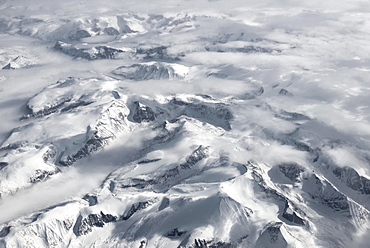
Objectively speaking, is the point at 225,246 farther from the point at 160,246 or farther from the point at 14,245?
the point at 14,245

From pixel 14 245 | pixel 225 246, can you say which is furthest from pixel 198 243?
pixel 14 245

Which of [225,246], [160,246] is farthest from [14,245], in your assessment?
[225,246]

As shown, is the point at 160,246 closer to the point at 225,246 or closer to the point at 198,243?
the point at 198,243

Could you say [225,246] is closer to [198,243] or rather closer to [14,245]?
[198,243]

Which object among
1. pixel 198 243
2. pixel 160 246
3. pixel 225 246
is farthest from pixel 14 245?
pixel 225 246
